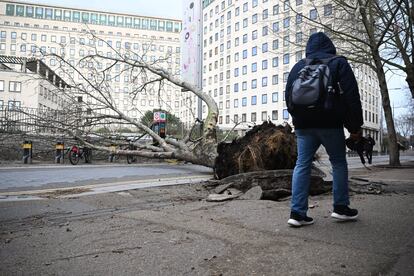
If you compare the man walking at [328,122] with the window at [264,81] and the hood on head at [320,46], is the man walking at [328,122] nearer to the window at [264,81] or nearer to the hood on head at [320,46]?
the hood on head at [320,46]

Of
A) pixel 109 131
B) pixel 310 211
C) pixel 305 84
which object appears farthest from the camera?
pixel 109 131

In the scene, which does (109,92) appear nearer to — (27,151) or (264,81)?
(27,151)

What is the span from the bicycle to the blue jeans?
13.5m

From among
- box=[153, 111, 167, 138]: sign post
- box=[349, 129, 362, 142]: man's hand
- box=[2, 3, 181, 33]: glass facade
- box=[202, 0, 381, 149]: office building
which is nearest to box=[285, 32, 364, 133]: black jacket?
box=[349, 129, 362, 142]: man's hand

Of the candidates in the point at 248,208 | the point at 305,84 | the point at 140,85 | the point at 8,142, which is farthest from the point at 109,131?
the point at 305,84

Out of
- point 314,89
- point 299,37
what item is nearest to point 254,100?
point 299,37

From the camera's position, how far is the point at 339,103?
352 cm

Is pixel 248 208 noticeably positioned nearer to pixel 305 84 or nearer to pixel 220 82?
pixel 305 84

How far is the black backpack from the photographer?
3.45 m

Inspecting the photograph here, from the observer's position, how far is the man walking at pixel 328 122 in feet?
11.4

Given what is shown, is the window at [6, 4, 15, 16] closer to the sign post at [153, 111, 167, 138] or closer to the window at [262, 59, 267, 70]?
the window at [262, 59, 267, 70]

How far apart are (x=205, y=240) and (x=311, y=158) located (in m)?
1.37

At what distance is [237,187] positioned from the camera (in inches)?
232

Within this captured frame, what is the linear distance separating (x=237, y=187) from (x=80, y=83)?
7.08 metres
